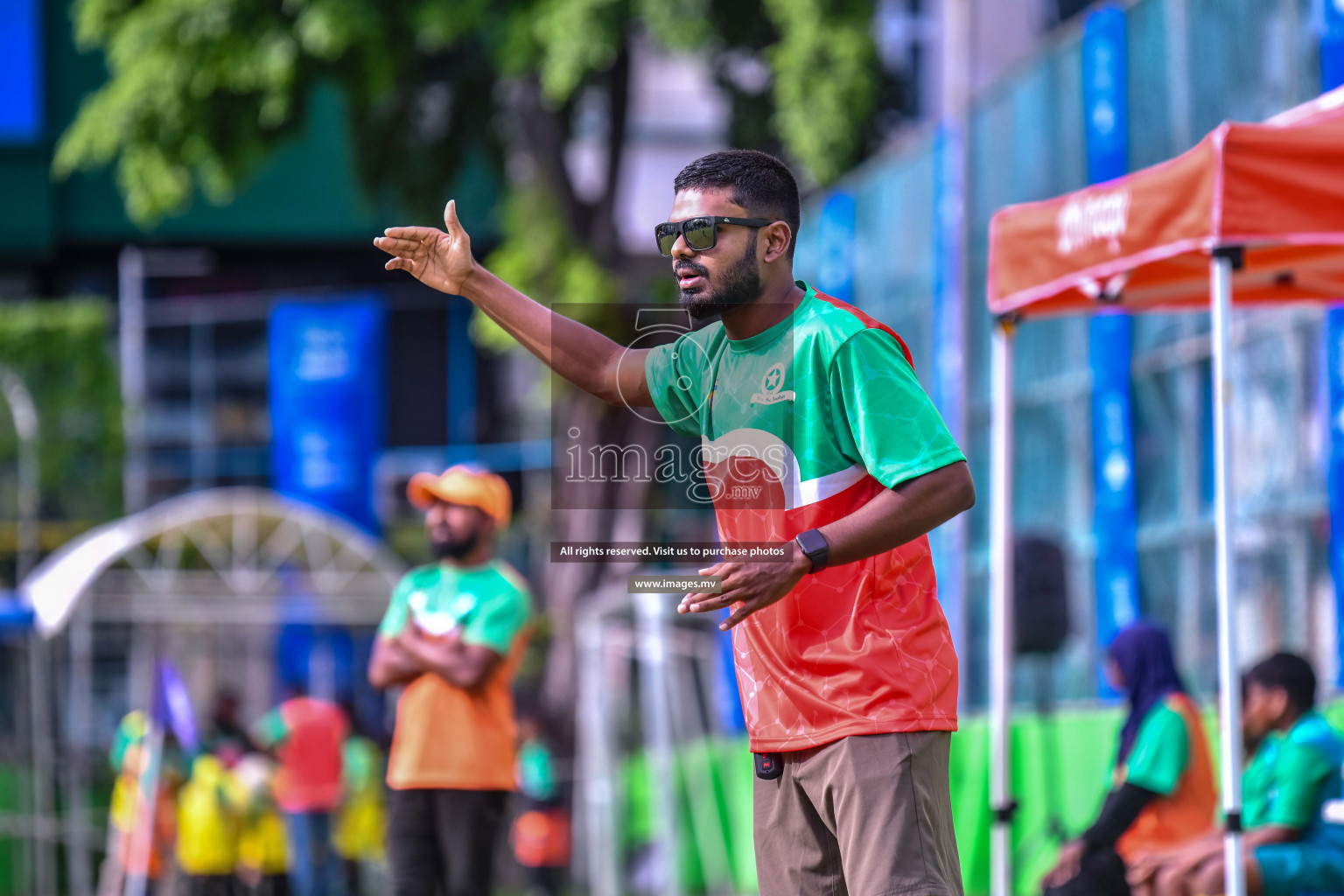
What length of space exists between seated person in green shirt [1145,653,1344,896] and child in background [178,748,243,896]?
32.3 ft

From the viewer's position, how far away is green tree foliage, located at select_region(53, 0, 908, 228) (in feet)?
53.0

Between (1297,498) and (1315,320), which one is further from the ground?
(1315,320)

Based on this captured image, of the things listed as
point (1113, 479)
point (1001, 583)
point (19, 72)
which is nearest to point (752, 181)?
point (1001, 583)

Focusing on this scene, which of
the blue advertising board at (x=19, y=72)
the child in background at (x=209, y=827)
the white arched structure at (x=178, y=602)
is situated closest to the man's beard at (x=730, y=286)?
the child in background at (x=209, y=827)

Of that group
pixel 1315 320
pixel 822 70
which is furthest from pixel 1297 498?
pixel 822 70

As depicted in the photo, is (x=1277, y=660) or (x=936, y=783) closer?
(x=936, y=783)

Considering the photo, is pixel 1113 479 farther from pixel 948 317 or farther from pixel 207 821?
pixel 207 821

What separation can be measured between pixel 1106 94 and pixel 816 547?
839cm

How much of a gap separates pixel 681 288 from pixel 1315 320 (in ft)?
20.4

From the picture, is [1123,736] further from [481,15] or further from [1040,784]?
[481,15]

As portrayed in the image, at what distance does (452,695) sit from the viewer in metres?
6.48

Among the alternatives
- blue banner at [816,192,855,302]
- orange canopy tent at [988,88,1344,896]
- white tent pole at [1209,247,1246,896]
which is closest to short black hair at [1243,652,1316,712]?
orange canopy tent at [988,88,1344,896]

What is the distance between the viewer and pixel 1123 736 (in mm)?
6418

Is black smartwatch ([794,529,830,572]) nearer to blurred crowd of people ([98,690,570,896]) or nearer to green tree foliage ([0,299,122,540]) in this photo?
blurred crowd of people ([98,690,570,896])
